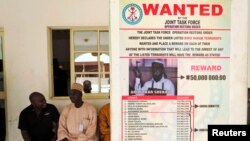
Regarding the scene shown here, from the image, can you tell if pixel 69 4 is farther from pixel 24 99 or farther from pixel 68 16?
pixel 24 99

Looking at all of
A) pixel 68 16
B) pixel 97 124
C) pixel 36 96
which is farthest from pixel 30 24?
pixel 97 124

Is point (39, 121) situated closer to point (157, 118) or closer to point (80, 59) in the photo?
point (80, 59)

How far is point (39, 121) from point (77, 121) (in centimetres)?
64

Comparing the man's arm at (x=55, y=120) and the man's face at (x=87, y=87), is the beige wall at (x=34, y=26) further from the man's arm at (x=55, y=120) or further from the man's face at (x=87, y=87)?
the man's face at (x=87, y=87)

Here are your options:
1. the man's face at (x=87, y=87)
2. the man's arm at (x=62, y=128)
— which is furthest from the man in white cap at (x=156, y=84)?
the man's face at (x=87, y=87)

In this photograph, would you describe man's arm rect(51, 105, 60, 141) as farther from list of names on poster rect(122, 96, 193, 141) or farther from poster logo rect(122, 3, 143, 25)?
poster logo rect(122, 3, 143, 25)

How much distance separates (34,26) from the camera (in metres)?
4.17

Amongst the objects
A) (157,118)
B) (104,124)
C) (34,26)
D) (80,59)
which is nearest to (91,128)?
(104,124)

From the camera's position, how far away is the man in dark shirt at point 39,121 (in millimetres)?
3846

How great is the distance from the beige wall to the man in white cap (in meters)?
3.23

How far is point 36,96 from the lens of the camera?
3.85m

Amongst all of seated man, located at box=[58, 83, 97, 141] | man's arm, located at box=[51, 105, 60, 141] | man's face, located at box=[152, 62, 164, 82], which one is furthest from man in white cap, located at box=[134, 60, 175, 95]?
man's arm, located at box=[51, 105, 60, 141]

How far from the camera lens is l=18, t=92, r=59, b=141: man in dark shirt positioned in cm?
385

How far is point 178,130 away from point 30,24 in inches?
145
